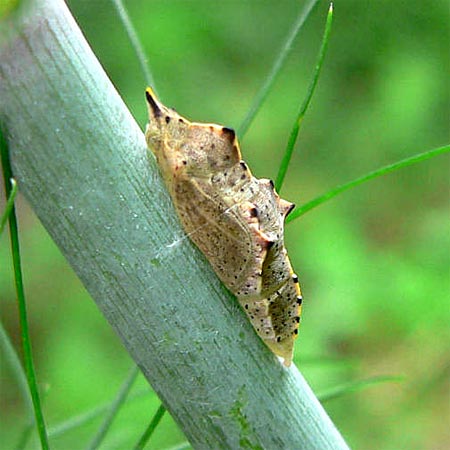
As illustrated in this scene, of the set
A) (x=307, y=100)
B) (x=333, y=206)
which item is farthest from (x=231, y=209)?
(x=333, y=206)

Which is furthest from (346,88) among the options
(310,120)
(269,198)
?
(269,198)

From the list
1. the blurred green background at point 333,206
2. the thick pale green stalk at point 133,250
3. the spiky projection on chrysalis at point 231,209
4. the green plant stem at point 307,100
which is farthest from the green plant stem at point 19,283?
the blurred green background at point 333,206

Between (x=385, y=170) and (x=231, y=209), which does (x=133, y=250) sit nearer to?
(x=231, y=209)

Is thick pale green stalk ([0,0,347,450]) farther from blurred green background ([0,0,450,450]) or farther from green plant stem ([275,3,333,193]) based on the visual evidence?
blurred green background ([0,0,450,450])

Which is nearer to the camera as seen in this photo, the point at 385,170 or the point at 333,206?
the point at 385,170

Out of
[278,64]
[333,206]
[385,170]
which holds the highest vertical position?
[278,64]

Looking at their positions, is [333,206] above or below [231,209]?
below

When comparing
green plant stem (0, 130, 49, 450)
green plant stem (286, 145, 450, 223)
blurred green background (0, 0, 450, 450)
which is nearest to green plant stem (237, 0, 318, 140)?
green plant stem (286, 145, 450, 223)

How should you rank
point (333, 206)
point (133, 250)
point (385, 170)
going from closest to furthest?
point (133, 250)
point (385, 170)
point (333, 206)
